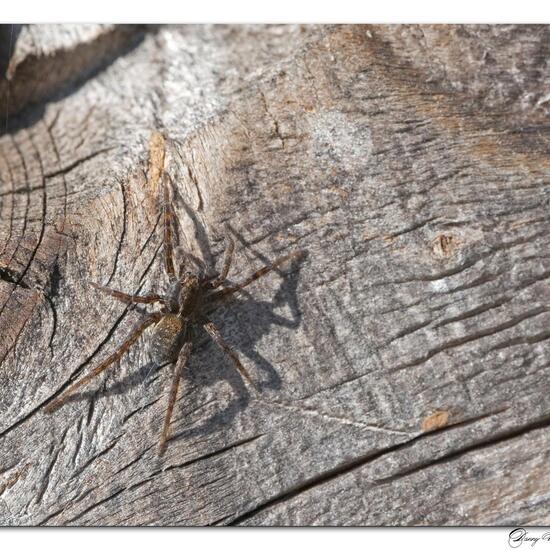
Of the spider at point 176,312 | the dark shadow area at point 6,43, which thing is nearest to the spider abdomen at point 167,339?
the spider at point 176,312

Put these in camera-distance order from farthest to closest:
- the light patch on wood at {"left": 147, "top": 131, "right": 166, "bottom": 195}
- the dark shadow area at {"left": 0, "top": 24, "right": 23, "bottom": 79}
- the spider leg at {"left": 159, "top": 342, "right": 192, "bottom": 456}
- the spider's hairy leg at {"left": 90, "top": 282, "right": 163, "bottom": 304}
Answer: the dark shadow area at {"left": 0, "top": 24, "right": 23, "bottom": 79}
the light patch on wood at {"left": 147, "top": 131, "right": 166, "bottom": 195}
the spider's hairy leg at {"left": 90, "top": 282, "right": 163, "bottom": 304}
the spider leg at {"left": 159, "top": 342, "right": 192, "bottom": 456}

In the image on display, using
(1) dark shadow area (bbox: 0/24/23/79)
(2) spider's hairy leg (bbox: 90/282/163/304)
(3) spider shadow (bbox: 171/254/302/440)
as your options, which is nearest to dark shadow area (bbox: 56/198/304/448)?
(3) spider shadow (bbox: 171/254/302/440)

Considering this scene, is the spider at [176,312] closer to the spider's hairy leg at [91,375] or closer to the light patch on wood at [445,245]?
the spider's hairy leg at [91,375]

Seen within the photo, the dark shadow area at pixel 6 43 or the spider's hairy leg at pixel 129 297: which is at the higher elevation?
the dark shadow area at pixel 6 43

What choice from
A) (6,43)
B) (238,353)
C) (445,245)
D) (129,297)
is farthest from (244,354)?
(6,43)

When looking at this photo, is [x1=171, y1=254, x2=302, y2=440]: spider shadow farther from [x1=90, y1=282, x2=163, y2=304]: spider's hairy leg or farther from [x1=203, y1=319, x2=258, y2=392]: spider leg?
[x1=90, y1=282, x2=163, y2=304]: spider's hairy leg

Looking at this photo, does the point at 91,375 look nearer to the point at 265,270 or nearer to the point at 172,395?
the point at 172,395
